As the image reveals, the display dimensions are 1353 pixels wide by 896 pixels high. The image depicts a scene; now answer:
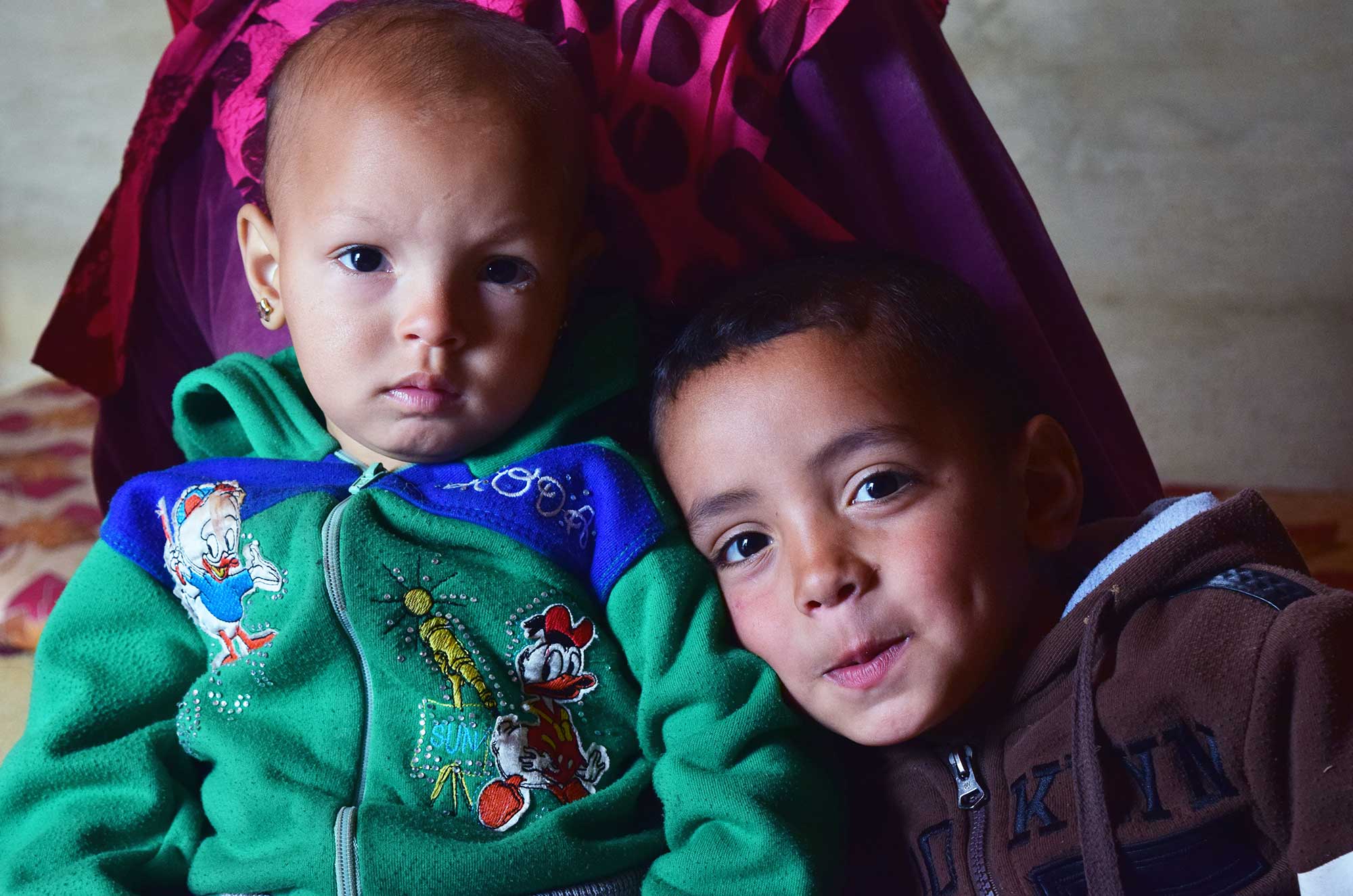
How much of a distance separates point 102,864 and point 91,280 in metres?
0.78

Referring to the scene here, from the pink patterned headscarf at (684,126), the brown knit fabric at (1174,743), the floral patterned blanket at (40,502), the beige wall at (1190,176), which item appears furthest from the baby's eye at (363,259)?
the beige wall at (1190,176)

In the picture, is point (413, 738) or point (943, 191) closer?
point (413, 738)

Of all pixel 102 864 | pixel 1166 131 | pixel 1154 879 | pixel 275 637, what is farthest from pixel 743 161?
pixel 1166 131

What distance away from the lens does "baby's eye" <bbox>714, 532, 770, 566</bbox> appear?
3.40 feet

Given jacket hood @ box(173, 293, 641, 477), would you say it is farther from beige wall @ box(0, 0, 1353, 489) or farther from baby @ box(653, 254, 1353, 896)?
beige wall @ box(0, 0, 1353, 489)

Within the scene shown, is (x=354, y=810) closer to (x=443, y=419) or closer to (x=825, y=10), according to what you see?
(x=443, y=419)

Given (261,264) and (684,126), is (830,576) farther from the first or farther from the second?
(261,264)

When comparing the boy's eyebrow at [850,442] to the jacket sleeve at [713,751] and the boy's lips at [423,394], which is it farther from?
the boy's lips at [423,394]

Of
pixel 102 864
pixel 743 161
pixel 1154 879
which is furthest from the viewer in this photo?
pixel 743 161

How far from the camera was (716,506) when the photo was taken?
1.03 meters

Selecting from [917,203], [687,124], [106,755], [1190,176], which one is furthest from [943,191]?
[1190,176]

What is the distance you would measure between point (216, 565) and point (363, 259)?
29 cm

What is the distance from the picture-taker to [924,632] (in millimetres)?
948

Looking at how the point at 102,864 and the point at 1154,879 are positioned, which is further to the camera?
the point at 102,864
